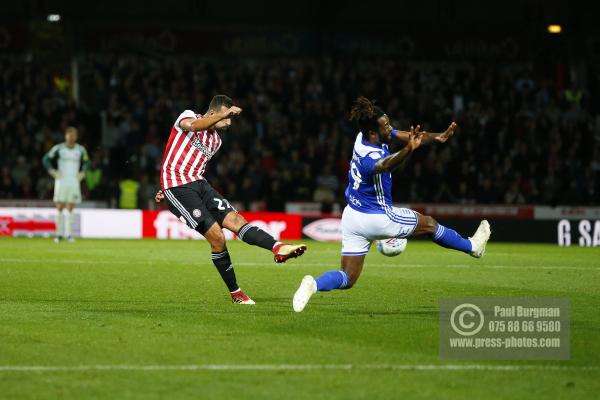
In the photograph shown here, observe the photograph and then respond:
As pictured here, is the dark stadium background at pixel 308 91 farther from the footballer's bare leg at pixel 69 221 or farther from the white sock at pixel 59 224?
the footballer's bare leg at pixel 69 221

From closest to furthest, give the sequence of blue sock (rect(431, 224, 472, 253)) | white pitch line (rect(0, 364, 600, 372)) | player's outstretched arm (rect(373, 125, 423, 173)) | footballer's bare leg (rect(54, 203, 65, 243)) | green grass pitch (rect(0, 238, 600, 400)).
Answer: green grass pitch (rect(0, 238, 600, 400))
white pitch line (rect(0, 364, 600, 372))
player's outstretched arm (rect(373, 125, 423, 173))
blue sock (rect(431, 224, 472, 253))
footballer's bare leg (rect(54, 203, 65, 243))

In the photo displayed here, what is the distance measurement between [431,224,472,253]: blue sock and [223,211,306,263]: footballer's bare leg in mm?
1413

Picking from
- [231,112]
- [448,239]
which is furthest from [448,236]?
[231,112]

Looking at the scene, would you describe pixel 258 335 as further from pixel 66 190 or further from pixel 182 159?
pixel 66 190

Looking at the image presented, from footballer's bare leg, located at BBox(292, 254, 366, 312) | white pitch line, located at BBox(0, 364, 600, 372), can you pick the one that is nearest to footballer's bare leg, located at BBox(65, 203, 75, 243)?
footballer's bare leg, located at BBox(292, 254, 366, 312)

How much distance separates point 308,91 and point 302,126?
1.67 metres

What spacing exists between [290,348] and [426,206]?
20415 millimetres

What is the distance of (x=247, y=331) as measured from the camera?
30.7 ft

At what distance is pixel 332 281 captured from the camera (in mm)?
10438

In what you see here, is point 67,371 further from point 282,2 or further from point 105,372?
point 282,2

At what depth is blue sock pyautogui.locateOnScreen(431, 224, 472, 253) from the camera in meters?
11.3

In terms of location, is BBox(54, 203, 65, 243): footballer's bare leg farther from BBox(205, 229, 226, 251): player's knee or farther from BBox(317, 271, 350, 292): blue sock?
BBox(317, 271, 350, 292): blue sock

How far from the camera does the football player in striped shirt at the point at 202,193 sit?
1152 centimetres

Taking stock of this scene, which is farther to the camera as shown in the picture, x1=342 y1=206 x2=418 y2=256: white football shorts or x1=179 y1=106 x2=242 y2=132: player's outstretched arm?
x1=179 y1=106 x2=242 y2=132: player's outstretched arm
